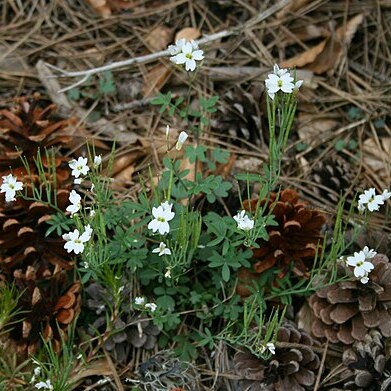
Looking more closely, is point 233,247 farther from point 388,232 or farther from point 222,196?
point 388,232

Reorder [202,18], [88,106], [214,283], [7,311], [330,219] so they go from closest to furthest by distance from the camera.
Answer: [7,311]
[214,283]
[330,219]
[88,106]
[202,18]

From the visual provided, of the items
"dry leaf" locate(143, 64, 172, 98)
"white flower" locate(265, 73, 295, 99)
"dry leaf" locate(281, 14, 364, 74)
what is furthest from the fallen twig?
"white flower" locate(265, 73, 295, 99)

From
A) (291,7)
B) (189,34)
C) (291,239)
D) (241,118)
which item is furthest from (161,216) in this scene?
(291,7)

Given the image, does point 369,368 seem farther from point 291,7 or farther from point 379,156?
point 291,7

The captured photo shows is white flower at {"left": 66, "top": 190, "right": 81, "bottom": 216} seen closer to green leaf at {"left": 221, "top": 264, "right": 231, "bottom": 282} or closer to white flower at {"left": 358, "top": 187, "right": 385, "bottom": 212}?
green leaf at {"left": 221, "top": 264, "right": 231, "bottom": 282}

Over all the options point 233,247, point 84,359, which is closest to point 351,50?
point 233,247
